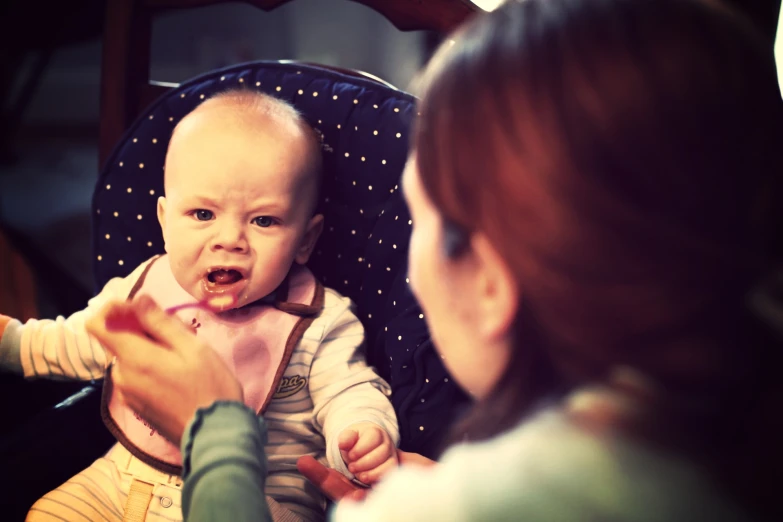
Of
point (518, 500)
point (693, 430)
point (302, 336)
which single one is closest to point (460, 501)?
point (518, 500)

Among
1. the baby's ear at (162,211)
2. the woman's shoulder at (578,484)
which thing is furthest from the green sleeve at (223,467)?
the baby's ear at (162,211)

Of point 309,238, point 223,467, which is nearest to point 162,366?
point 223,467

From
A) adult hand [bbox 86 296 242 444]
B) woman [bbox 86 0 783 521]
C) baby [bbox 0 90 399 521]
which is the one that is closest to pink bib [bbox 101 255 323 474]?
baby [bbox 0 90 399 521]

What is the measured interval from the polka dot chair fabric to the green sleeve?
1.07 feet

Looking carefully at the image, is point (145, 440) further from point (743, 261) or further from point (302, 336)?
point (743, 261)

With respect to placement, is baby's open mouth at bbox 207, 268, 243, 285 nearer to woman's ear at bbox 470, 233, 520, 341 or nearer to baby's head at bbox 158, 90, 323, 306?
baby's head at bbox 158, 90, 323, 306

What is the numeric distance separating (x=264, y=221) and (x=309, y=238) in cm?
10

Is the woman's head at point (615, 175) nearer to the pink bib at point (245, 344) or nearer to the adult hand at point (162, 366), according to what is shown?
the adult hand at point (162, 366)

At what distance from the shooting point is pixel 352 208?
3.02ft

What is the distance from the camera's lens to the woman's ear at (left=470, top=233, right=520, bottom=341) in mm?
444

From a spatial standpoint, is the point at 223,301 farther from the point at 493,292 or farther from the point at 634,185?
the point at 634,185

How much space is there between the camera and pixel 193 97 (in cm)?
97

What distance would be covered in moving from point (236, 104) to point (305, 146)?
10cm

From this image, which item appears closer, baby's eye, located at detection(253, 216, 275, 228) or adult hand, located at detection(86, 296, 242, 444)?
adult hand, located at detection(86, 296, 242, 444)
